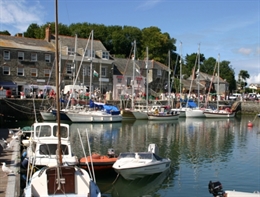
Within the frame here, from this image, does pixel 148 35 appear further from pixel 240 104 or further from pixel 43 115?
pixel 43 115

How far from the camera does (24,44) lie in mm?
60250

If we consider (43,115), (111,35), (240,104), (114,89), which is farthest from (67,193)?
(111,35)

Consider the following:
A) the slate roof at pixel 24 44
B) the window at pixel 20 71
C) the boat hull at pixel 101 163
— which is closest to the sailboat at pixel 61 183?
the boat hull at pixel 101 163

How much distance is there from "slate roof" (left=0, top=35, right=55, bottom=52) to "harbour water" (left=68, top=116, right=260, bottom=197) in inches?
826

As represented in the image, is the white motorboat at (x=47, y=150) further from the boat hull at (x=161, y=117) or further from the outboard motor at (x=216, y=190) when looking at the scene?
the boat hull at (x=161, y=117)

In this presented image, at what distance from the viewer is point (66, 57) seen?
63.8 meters

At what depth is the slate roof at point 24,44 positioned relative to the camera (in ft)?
191

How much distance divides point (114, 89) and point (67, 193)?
194 ft

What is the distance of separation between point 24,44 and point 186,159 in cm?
4371

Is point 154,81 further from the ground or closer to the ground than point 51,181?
further from the ground

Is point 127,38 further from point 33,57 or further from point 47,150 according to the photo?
point 47,150

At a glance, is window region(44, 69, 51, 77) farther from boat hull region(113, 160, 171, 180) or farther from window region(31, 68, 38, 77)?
boat hull region(113, 160, 171, 180)

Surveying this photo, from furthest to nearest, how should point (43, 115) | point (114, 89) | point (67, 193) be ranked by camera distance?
1. point (114, 89)
2. point (43, 115)
3. point (67, 193)

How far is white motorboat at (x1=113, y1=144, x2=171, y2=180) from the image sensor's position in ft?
61.7
